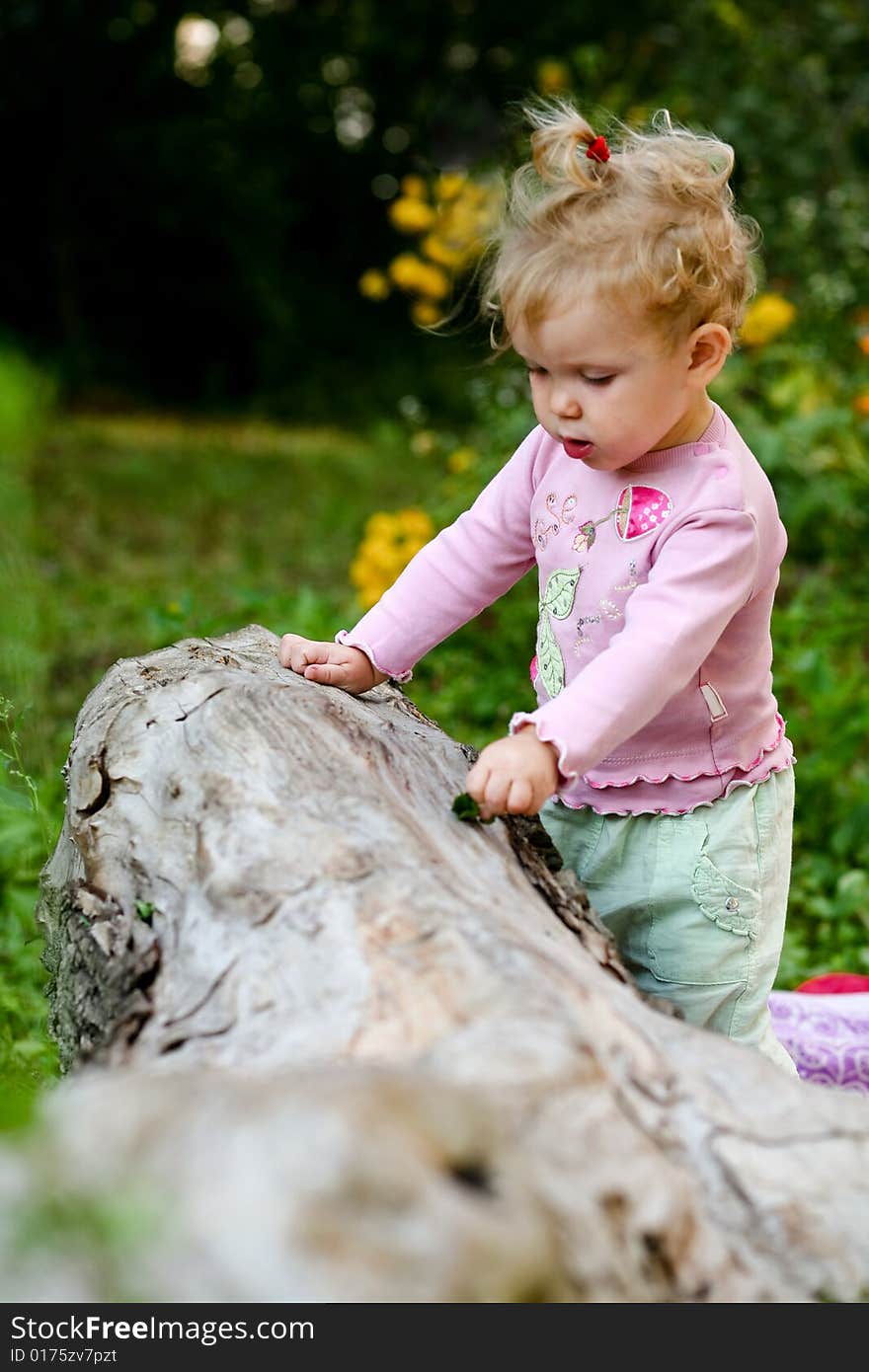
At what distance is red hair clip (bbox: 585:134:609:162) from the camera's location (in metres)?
1.65

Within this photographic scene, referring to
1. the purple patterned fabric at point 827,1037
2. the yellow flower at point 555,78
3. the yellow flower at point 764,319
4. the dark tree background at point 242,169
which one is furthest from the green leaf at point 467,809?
the dark tree background at point 242,169

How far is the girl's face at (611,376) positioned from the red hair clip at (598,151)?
0.67 feet

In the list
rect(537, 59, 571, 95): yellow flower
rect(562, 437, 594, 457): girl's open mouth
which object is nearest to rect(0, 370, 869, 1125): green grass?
rect(562, 437, 594, 457): girl's open mouth

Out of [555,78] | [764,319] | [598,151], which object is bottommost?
[764,319]

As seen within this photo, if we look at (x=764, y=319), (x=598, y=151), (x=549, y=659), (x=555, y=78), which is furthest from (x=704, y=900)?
(x=555, y=78)

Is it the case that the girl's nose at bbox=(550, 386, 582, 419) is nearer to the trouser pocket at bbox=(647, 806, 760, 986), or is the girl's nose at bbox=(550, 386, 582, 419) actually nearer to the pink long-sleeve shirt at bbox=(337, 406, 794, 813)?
the pink long-sleeve shirt at bbox=(337, 406, 794, 813)

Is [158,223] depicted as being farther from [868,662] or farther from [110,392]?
[868,662]

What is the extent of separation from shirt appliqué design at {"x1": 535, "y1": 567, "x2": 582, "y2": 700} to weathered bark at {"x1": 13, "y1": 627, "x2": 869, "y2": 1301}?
0.20 metres

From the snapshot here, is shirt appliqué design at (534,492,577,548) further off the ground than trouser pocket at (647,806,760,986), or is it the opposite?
shirt appliqué design at (534,492,577,548)

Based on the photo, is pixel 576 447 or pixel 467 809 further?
pixel 576 447

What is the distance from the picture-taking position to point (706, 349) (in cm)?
167

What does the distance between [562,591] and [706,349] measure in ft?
1.19

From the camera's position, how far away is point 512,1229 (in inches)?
34.9

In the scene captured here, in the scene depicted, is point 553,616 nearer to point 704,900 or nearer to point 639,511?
point 639,511
